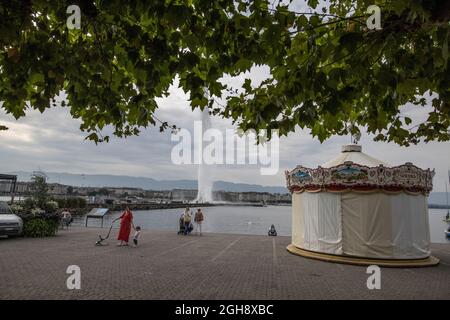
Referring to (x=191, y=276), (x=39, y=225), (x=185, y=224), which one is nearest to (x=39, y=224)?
(x=39, y=225)

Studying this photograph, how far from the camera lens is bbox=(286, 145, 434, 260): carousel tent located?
15.3 m

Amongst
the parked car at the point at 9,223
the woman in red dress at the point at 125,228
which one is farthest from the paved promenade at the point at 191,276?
the parked car at the point at 9,223

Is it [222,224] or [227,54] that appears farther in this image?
[222,224]

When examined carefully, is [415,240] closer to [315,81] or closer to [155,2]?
[315,81]

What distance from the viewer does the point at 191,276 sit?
11039 mm

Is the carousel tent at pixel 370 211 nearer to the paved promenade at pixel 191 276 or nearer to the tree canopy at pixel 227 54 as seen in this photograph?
the paved promenade at pixel 191 276

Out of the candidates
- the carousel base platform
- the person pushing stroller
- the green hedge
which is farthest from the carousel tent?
the green hedge

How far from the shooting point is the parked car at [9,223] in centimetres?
1837

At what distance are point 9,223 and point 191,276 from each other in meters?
12.9

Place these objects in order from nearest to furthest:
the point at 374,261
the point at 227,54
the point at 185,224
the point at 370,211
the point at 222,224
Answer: the point at 227,54, the point at 374,261, the point at 370,211, the point at 185,224, the point at 222,224

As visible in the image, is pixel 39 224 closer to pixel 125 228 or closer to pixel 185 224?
pixel 125 228

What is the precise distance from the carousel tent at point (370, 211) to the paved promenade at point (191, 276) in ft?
4.53
